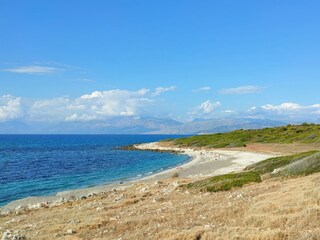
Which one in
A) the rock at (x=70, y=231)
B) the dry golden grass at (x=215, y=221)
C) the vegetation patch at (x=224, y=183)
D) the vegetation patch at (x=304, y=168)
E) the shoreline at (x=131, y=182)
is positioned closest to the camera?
the dry golden grass at (x=215, y=221)

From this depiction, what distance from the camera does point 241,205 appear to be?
63.2 feet

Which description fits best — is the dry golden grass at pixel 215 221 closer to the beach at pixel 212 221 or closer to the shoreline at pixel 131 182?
the beach at pixel 212 221

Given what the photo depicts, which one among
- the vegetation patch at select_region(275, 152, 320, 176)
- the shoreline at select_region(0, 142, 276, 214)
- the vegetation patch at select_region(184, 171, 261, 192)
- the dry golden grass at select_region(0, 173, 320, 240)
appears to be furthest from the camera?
the shoreline at select_region(0, 142, 276, 214)

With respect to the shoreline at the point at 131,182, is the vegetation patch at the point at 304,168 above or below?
above

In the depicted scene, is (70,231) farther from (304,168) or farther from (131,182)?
(131,182)

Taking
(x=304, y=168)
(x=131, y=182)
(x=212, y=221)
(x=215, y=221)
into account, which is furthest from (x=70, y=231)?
(x=131, y=182)

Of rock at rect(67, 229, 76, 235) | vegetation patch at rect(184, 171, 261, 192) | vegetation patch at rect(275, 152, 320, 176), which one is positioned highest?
vegetation patch at rect(275, 152, 320, 176)

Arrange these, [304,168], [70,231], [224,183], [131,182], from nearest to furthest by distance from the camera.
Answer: [70,231], [224,183], [304,168], [131,182]

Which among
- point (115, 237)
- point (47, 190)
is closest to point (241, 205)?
point (115, 237)

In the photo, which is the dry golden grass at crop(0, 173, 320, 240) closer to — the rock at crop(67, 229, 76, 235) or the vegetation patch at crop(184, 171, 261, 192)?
the rock at crop(67, 229, 76, 235)

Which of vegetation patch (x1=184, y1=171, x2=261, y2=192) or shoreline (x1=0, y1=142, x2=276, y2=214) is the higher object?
vegetation patch (x1=184, y1=171, x2=261, y2=192)

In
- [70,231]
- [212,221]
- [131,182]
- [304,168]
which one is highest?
[304,168]

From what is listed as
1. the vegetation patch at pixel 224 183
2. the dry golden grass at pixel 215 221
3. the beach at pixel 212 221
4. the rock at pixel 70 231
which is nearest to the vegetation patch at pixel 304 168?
the vegetation patch at pixel 224 183

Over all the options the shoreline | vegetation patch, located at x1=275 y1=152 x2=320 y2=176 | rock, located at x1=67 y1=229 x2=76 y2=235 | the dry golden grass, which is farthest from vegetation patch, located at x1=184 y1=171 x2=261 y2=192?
the shoreline
